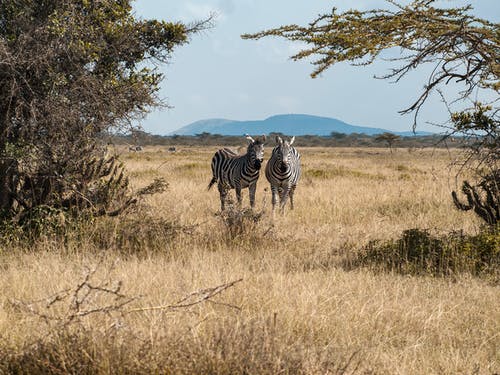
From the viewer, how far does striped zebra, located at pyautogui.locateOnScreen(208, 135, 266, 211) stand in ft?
38.9

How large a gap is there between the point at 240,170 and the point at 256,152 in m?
1.02

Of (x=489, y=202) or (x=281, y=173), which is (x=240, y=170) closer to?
(x=281, y=173)

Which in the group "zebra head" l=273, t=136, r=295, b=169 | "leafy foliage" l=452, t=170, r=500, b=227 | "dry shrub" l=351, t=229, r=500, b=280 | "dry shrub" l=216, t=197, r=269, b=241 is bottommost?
"dry shrub" l=351, t=229, r=500, b=280

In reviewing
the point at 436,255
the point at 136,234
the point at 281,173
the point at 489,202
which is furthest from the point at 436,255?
the point at 281,173

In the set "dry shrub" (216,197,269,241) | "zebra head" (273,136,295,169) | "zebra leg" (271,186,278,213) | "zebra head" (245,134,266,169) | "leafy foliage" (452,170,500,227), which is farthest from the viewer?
"zebra head" (273,136,295,169)

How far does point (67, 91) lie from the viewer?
7.16m

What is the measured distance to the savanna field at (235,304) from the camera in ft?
10.6

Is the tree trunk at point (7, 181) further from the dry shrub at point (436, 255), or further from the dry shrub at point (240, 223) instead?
the dry shrub at point (436, 255)

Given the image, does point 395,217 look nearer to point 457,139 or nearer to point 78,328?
point 457,139

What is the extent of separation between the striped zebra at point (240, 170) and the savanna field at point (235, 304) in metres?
2.11

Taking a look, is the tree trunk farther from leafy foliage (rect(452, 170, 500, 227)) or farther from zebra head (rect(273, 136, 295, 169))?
leafy foliage (rect(452, 170, 500, 227))

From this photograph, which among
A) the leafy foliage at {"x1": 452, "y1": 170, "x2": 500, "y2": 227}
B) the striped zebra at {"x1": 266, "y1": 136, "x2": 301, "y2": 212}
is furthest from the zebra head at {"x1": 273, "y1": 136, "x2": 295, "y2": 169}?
the leafy foliage at {"x1": 452, "y1": 170, "x2": 500, "y2": 227}

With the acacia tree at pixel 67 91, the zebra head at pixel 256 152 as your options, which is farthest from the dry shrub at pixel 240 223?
the zebra head at pixel 256 152

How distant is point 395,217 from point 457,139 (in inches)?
133
